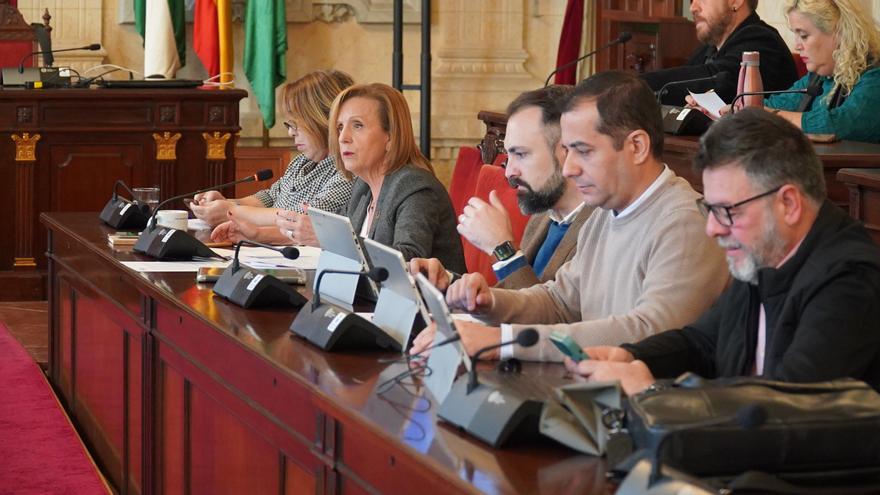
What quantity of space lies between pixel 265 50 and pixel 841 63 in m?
4.71

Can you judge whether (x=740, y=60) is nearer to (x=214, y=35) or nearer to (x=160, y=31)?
(x=214, y=35)

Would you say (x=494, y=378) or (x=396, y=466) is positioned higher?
(x=494, y=378)

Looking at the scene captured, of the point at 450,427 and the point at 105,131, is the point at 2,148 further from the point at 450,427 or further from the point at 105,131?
the point at 450,427

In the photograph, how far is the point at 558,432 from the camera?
191 cm

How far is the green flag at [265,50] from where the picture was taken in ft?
28.7

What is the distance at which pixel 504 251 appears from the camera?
331cm

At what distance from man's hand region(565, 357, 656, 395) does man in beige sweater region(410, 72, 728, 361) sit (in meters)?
0.31

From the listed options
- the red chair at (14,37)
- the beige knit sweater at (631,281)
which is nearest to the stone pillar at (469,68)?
the red chair at (14,37)

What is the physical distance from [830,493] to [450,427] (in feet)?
1.84

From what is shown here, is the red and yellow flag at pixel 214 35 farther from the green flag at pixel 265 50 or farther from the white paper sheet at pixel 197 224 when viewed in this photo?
the white paper sheet at pixel 197 224

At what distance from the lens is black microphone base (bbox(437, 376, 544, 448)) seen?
6.36 feet

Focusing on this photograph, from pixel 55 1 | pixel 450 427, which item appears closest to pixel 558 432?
pixel 450 427

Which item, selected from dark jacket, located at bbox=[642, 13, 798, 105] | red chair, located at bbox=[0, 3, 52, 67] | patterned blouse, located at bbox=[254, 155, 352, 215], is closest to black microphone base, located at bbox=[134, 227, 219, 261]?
patterned blouse, located at bbox=[254, 155, 352, 215]

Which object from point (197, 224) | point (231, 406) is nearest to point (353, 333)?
point (231, 406)
